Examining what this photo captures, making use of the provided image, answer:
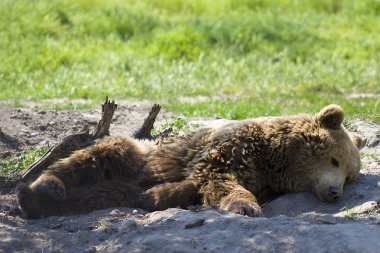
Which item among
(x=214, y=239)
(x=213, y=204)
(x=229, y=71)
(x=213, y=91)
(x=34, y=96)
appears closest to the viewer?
(x=214, y=239)

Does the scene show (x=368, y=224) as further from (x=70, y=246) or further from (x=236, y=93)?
(x=236, y=93)

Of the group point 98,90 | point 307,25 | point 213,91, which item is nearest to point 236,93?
point 213,91

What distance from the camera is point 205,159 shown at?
262 inches

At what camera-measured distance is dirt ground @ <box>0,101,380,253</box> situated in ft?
16.6

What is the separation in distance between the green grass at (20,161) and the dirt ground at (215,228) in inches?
19.8

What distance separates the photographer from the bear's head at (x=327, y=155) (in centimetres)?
665

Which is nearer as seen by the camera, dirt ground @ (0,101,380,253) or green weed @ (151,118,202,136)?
dirt ground @ (0,101,380,253)

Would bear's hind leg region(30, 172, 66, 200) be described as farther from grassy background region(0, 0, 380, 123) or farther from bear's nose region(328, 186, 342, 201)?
grassy background region(0, 0, 380, 123)

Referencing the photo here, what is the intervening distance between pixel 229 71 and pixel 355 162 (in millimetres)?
6211

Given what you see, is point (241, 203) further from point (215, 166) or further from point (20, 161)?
point (20, 161)

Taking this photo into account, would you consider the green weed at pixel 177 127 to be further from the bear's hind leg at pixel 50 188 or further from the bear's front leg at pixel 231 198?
the bear's hind leg at pixel 50 188

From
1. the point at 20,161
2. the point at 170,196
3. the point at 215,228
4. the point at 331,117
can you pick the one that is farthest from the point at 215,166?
the point at 20,161

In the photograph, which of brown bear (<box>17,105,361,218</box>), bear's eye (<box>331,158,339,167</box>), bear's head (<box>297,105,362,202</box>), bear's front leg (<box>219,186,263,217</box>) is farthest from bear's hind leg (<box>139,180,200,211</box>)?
bear's eye (<box>331,158,339,167</box>)

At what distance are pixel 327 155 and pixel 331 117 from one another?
0.32m
